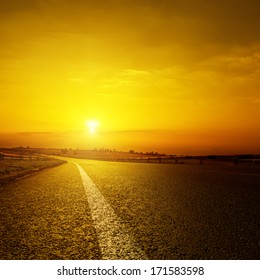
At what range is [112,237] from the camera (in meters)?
6.11

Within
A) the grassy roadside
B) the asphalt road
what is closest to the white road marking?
the asphalt road

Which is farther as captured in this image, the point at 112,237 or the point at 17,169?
the point at 17,169

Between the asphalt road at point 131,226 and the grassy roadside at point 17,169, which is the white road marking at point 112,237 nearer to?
the asphalt road at point 131,226

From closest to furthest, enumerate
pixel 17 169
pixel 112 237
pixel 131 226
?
pixel 112 237 < pixel 131 226 < pixel 17 169

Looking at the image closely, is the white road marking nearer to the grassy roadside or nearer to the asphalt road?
the asphalt road

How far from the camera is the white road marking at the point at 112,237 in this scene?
16.6 feet

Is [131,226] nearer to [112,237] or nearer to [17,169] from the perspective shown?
[112,237]

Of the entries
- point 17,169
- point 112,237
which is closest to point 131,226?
point 112,237

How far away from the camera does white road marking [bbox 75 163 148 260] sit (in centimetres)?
506

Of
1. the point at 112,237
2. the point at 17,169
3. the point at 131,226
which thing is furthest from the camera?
the point at 17,169

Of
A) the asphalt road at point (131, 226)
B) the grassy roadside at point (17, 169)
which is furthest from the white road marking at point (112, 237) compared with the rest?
the grassy roadside at point (17, 169)

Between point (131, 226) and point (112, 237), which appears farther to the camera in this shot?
point (131, 226)
